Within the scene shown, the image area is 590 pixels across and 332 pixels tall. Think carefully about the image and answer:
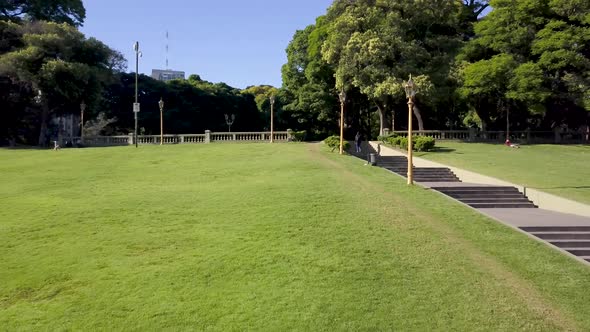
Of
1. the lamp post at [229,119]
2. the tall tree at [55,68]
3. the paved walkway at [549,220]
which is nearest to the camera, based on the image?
the paved walkway at [549,220]

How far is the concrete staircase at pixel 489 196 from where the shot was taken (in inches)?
684

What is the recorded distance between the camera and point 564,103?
42594 millimetres

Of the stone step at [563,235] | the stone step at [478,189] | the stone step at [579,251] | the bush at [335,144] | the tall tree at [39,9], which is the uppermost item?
the tall tree at [39,9]

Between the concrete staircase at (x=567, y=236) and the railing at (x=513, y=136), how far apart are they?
1150 inches

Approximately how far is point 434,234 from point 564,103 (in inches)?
1523

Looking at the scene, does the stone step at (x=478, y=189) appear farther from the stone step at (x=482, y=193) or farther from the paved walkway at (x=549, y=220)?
the paved walkway at (x=549, y=220)

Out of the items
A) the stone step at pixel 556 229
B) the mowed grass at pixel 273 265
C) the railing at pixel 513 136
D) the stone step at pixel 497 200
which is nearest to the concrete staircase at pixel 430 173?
the stone step at pixel 497 200

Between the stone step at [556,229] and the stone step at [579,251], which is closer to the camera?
the stone step at [579,251]

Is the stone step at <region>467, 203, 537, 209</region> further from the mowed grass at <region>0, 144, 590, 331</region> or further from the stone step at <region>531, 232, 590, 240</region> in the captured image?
the stone step at <region>531, 232, 590, 240</region>

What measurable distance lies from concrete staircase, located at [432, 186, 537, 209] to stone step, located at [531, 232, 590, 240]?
4.63m

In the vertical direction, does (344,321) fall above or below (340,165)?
below

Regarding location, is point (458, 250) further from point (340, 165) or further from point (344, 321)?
point (340, 165)

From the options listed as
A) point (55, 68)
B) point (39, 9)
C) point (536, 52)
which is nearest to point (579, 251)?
point (536, 52)

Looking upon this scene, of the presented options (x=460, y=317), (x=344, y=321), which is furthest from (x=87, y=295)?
(x=460, y=317)
